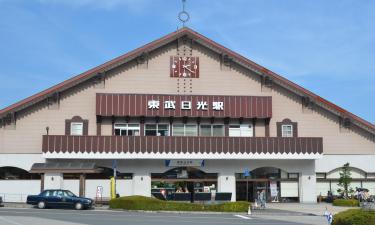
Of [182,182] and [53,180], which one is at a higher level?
[53,180]

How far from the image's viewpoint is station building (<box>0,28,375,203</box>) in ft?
142

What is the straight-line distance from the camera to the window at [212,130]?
4584cm

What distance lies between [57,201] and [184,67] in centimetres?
1497

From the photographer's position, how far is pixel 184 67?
151ft

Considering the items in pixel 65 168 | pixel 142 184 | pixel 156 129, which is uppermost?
pixel 156 129

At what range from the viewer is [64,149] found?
4256 centimetres

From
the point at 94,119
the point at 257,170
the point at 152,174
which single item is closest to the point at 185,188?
the point at 152,174

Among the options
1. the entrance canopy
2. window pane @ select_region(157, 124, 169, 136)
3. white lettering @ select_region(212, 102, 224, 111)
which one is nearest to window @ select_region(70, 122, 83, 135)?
the entrance canopy

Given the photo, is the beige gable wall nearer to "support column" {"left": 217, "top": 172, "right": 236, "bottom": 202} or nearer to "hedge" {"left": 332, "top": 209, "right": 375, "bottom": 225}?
"support column" {"left": 217, "top": 172, "right": 236, "bottom": 202}

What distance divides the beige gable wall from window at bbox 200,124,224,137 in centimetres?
266

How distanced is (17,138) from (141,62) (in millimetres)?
11095

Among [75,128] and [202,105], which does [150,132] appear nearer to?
[202,105]

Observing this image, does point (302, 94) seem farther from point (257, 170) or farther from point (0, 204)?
point (0, 204)

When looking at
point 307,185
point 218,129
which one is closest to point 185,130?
point 218,129
